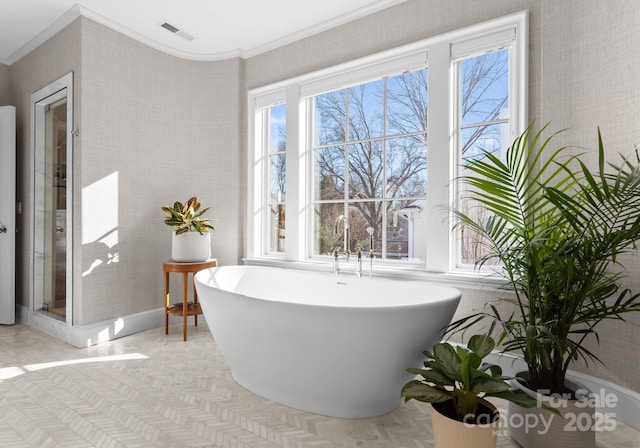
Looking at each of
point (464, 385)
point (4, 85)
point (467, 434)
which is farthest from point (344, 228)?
point (4, 85)

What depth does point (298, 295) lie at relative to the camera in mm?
2834

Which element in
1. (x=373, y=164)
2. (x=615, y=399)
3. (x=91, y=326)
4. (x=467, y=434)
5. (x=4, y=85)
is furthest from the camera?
(x=4, y=85)

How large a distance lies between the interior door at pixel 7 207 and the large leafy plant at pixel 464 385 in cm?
369

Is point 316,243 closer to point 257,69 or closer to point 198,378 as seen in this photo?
point 198,378

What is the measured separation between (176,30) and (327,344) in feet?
9.47

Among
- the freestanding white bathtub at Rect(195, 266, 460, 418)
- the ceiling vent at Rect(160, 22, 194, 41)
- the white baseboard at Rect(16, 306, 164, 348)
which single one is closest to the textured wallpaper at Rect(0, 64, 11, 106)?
the ceiling vent at Rect(160, 22, 194, 41)

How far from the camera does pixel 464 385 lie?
148 centimetres

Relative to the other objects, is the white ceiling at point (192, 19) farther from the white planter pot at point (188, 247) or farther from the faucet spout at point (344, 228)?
the white planter pot at point (188, 247)

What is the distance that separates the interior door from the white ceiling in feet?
2.31

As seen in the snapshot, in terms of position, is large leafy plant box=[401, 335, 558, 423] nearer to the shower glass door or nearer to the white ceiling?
the white ceiling

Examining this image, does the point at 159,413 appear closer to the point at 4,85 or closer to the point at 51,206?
the point at 51,206

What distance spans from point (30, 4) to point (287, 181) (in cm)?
229

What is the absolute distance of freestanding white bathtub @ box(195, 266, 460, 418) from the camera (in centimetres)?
166

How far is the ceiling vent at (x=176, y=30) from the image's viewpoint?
3.07 meters
